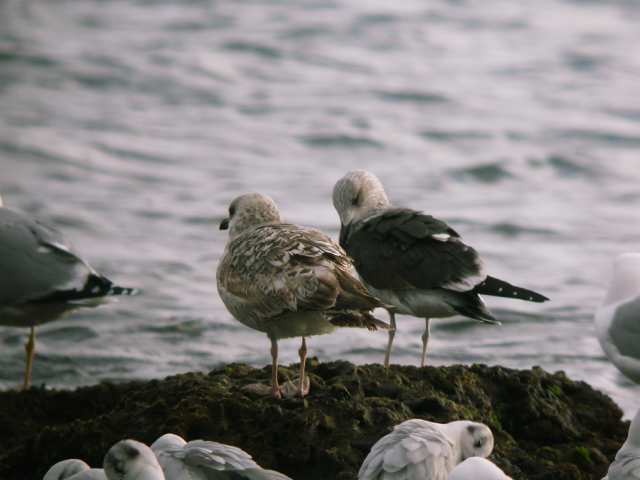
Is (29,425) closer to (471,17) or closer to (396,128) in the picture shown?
(396,128)

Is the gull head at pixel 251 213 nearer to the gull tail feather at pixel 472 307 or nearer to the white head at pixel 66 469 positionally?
the gull tail feather at pixel 472 307

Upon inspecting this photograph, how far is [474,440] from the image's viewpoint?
574 cm

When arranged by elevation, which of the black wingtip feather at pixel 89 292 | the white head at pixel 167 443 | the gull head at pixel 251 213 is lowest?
the black wingtip feather at pixel 89 292

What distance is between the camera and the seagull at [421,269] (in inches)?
294

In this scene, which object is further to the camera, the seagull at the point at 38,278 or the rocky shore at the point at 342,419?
the seagull at the point at 38,278

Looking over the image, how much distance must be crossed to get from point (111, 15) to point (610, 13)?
8514 mm

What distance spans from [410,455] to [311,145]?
1188cm

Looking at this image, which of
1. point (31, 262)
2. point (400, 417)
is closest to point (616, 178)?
point (31, 262)

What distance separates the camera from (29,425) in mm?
7543

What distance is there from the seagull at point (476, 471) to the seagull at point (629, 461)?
72 cm

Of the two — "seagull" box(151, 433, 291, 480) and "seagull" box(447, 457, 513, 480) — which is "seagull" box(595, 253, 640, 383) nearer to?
"seagull" box(447, 457, 513, 480)

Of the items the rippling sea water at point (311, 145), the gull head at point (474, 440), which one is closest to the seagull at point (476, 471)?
the gull head at point (474, 440)

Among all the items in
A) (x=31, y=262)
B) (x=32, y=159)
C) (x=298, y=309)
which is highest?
(x=298, y=309)

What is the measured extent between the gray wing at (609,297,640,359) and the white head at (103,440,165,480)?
281 cm
